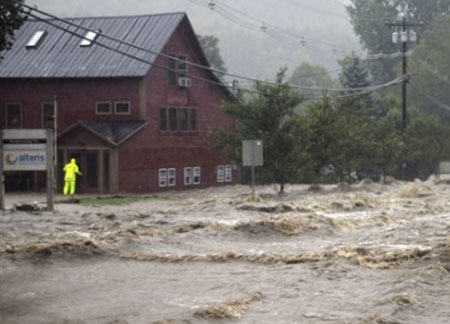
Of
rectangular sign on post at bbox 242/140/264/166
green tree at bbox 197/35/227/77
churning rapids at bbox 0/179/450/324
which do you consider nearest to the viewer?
churning rapids at bbox 0/179/450/324

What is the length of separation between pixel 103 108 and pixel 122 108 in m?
1.11

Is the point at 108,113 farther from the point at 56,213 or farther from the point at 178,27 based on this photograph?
the point at 56,213

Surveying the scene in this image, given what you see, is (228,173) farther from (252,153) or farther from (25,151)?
(25,151)

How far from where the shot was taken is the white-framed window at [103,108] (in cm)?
5131

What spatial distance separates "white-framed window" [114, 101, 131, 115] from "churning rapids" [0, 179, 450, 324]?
1609cm

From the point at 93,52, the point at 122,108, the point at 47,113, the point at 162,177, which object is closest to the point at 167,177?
the point at 162,177

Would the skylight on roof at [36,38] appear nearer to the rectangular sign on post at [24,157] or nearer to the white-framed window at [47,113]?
the white-framed window at [47,113]

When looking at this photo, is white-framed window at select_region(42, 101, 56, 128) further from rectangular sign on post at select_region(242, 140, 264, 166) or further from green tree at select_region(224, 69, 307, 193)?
rectangular sign on post at select_region(242, 140, 264, 166)

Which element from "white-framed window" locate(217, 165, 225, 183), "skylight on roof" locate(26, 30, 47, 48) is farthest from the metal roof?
"white-framed window" locate(217, 165, 225, 183)

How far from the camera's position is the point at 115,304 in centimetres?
1584

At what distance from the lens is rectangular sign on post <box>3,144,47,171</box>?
32000mm

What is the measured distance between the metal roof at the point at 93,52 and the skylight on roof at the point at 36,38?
6.7 inches

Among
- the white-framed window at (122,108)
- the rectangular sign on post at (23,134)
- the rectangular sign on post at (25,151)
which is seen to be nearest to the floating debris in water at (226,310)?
the rectangular sign on post at (25,151)

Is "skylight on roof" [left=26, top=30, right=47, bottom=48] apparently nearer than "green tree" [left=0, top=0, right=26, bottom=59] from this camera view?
No
